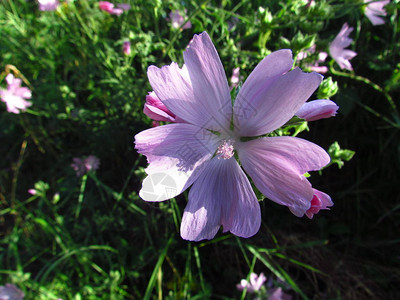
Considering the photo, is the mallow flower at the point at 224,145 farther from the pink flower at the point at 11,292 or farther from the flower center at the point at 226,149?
the pink flower at the point at 11,292

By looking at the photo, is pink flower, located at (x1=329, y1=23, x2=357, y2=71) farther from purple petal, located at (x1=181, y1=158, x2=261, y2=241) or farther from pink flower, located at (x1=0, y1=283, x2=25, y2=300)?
pink flower, located at (x1=0, y1=283, x2=25, y2=300)

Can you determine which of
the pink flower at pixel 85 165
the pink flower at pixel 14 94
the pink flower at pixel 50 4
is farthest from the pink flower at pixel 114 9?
the pink flower at pixel 85 165

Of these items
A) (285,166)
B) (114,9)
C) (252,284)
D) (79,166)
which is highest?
(114,9)

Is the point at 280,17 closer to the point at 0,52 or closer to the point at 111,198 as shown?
the point at 111,198

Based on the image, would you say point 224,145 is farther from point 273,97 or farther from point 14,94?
point 14,94

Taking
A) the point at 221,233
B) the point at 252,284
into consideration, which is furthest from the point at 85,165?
the point at 252,284
